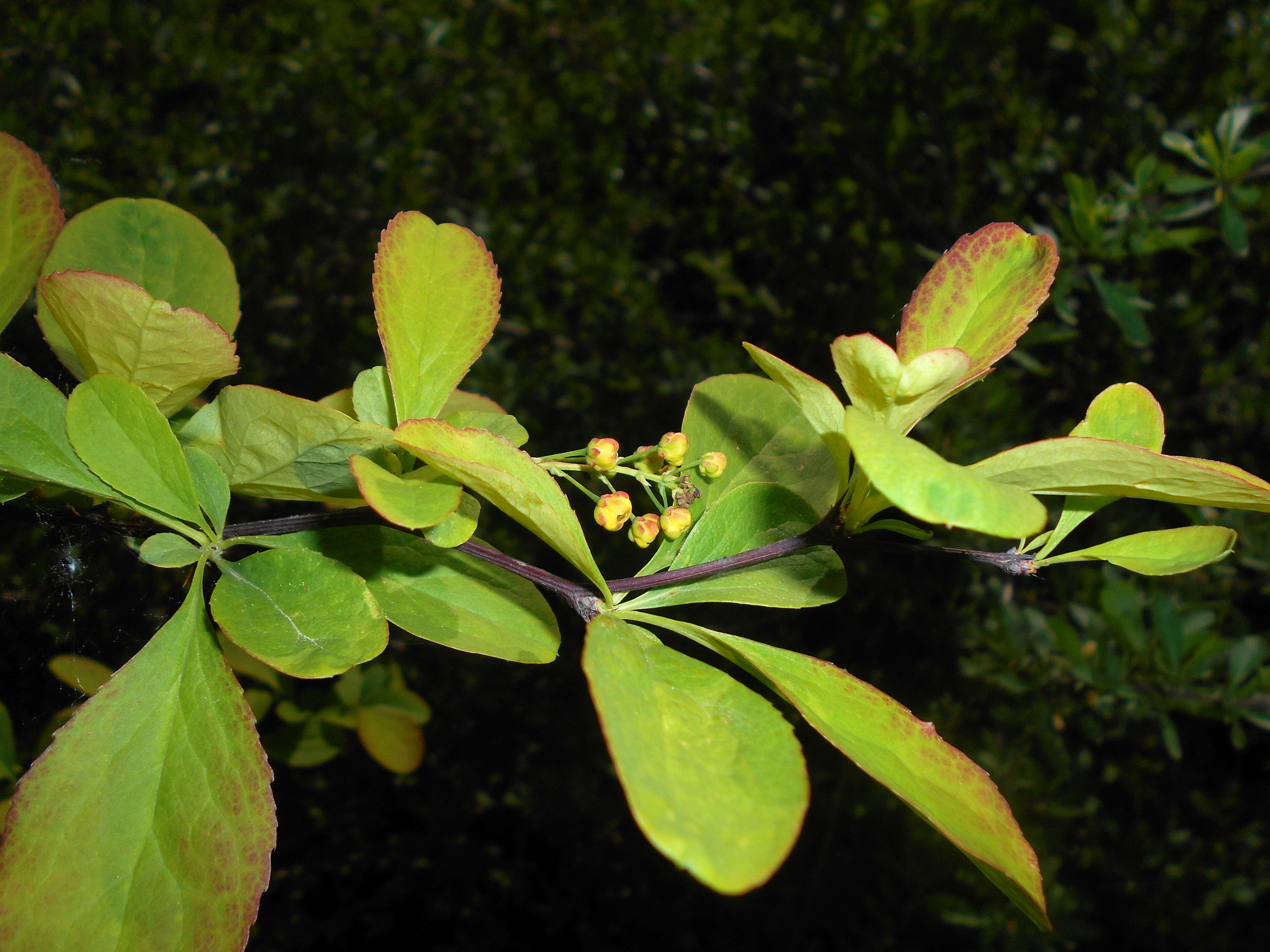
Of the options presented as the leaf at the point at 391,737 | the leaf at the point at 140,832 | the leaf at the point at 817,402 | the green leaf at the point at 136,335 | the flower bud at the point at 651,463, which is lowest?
the leaf at the point at 391,737

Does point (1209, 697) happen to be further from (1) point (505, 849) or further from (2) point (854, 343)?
(1) point (505, 849)

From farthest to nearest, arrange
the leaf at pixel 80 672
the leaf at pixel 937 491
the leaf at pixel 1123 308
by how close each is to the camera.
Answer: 1. the leaf at pixel 1123 308
2. the leaf at pixel 80 672
3. the leaf at pixel 937 491

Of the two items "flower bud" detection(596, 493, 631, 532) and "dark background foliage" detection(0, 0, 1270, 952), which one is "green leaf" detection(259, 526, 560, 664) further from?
"dark background foliage" detection(0, 0, 1270, 952)

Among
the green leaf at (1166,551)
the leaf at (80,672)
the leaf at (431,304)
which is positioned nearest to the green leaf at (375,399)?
the leaf at (431,304)

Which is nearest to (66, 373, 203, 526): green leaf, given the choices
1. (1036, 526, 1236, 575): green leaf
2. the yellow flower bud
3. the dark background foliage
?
the yellow flower bud

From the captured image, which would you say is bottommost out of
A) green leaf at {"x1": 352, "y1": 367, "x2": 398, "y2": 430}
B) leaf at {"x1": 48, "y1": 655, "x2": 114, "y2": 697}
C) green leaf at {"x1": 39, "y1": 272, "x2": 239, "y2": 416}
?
leaf at {"x1": 48, "y1": 655, "x2": 114, "y2": 697}

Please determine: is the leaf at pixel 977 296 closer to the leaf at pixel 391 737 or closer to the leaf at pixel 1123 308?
the leaf at pixel 1123 308

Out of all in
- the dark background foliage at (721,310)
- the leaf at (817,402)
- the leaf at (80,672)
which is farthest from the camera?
the dark background foliage at (721,310)

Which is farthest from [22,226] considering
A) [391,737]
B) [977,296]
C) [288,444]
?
[391,737]
